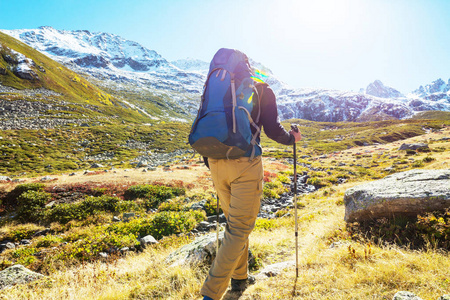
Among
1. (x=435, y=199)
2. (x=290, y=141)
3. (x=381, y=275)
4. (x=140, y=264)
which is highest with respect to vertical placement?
(x=290, y=141)

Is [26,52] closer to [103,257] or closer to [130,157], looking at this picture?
[130,157]

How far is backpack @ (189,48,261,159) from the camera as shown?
261cm

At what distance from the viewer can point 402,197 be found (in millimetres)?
4867

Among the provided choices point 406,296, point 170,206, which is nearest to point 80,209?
point 170,206

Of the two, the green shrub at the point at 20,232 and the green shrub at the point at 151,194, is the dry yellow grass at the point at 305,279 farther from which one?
the green shrub at the point at 151,194

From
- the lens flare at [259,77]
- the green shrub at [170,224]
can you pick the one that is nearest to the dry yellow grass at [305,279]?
the green shrub at [170,224]

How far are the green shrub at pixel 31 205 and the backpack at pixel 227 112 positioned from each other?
1220 centimetres

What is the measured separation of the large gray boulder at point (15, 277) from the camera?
4.17m

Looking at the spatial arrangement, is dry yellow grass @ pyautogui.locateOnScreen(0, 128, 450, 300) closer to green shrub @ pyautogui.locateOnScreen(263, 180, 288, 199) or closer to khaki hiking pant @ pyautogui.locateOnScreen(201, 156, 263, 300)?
khaki hiking pant @ pyautogui.locateOnScreen(201, 156, 263, 300)

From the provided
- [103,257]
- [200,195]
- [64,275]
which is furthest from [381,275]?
[200,195]

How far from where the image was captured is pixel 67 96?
289 feet

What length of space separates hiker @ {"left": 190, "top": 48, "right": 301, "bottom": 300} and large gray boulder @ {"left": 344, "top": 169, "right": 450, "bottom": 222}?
160 inches

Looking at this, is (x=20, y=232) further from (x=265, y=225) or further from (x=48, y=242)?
(x=265, y=225)

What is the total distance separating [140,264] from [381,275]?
182 inches
